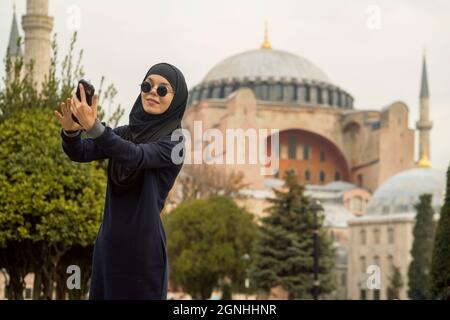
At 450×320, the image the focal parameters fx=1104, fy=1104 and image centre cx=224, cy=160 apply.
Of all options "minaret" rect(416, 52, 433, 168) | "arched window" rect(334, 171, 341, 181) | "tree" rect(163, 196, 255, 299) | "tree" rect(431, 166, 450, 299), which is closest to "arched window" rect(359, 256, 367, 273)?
"tree" rect(163, 196, 255, 299)

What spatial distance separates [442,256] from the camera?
19.1 m

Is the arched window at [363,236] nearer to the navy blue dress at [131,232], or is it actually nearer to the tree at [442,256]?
the tree at [442,256]

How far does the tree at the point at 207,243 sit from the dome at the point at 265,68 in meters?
55.2

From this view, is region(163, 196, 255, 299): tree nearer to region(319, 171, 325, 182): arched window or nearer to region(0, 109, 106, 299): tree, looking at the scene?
region(0, 109, 106, 299): tree

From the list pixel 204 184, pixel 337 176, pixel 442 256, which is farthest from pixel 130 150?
pixel 337 176

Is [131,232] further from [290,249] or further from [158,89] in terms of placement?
[290,249]

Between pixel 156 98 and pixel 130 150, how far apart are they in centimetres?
39

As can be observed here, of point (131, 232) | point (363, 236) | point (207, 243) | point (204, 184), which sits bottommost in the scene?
point (131, 232)

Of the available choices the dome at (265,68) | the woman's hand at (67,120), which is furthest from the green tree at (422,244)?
the dome at (265,68)

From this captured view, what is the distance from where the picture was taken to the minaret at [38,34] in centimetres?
3772

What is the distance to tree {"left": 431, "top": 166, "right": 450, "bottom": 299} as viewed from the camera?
61.9 feet

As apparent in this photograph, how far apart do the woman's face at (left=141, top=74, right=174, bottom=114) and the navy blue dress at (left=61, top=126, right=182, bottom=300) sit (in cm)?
17
